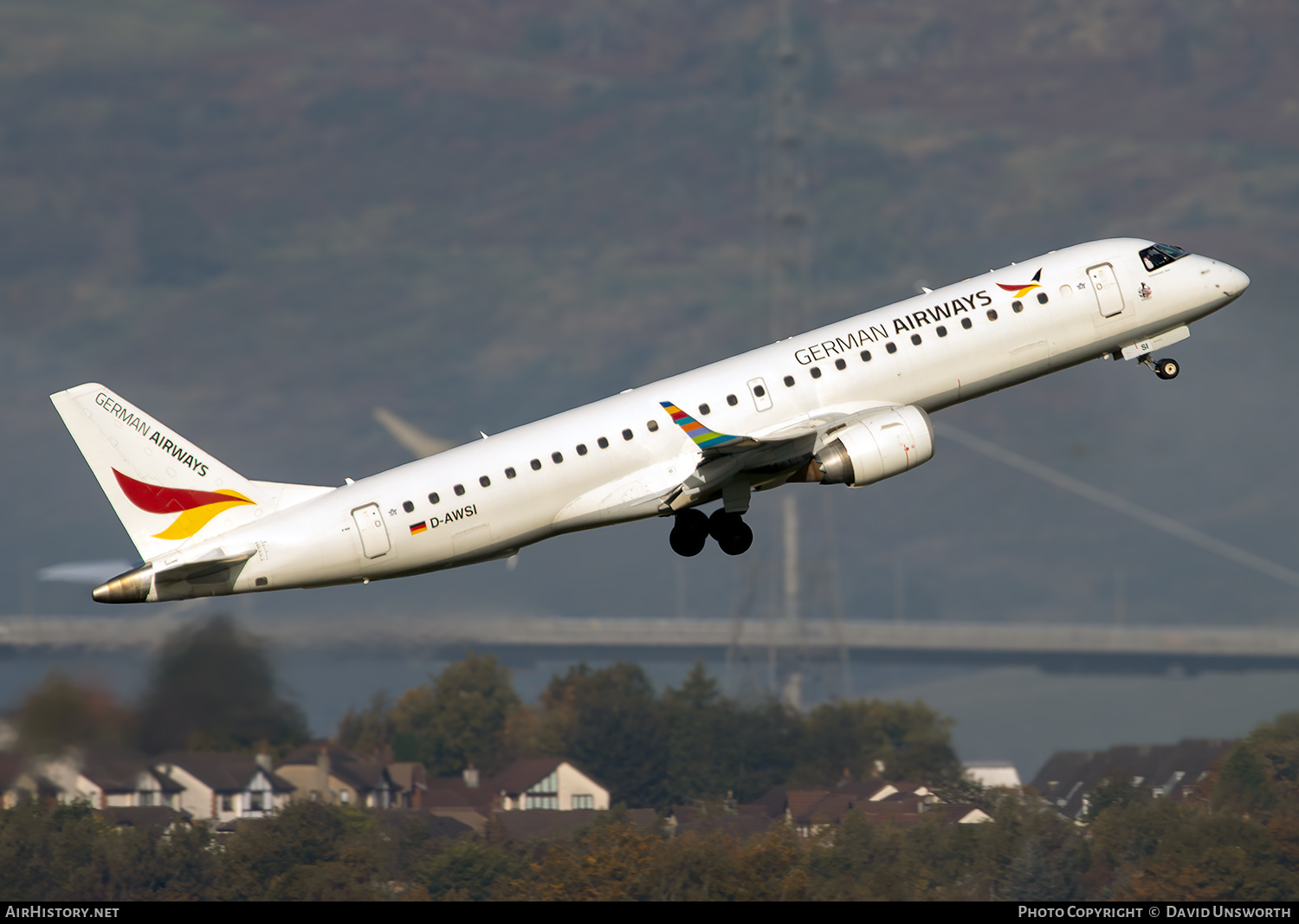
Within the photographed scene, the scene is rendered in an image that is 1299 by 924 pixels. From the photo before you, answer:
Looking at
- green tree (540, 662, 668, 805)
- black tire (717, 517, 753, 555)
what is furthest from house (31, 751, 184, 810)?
green tree (540, 662, 668, 805)

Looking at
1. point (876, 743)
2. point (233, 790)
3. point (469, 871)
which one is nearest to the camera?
point (233, 790)

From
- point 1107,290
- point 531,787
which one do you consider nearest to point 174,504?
point 1107,290

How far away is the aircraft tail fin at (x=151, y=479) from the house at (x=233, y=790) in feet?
124

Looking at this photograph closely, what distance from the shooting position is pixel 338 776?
110938 mm

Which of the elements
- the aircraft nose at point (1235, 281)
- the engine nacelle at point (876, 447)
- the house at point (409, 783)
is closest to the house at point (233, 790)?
the house at point (409, 783)

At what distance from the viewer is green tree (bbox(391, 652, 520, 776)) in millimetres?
135625

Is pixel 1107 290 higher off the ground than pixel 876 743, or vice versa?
pixel 1107 290

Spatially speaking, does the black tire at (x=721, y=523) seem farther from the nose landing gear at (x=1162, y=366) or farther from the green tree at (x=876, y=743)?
the green tree at (x=876, y=743)

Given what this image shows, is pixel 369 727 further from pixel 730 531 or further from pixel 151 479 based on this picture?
pixel 730 531

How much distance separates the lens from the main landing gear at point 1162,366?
58250mm

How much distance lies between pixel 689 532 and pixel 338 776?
61210 millimetres

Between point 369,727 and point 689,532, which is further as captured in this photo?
point 369,727
